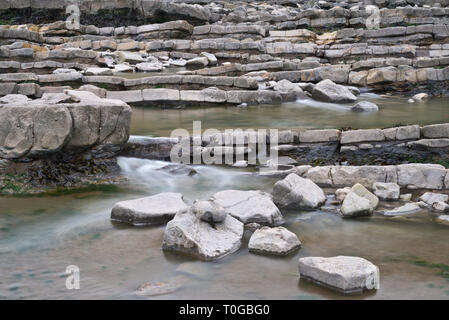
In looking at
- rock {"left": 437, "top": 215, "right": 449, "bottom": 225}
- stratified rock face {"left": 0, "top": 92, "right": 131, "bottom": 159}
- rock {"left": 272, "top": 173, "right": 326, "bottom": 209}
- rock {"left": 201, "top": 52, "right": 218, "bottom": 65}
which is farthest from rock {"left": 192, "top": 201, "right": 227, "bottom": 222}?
rock {"left": 201, "top": 52, "right": 218, "bottom": 65}

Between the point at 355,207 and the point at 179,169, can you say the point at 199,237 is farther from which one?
the point at 179,169

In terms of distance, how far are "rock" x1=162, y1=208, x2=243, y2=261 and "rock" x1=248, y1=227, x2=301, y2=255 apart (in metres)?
0.18

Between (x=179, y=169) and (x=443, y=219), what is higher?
(x=179, y=169)

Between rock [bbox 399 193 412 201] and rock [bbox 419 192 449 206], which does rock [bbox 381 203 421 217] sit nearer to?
rock [bbox 419 192 449 206]

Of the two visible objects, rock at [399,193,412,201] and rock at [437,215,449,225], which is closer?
rock at [437,215,449,225]

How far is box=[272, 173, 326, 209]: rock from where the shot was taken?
535cm

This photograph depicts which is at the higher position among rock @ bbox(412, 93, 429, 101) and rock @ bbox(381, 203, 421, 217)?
rock @ bbox(412, 93, 429, 101)

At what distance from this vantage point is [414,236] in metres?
4.60

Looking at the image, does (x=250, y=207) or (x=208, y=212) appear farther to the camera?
(x=250, y=207)

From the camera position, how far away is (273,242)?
420 centimetres

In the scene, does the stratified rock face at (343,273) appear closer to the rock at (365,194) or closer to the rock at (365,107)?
the rock at (365,194)

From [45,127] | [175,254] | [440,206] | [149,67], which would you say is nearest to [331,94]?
[440,206]

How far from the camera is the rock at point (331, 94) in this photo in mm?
11633

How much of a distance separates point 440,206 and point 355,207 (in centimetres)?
101
